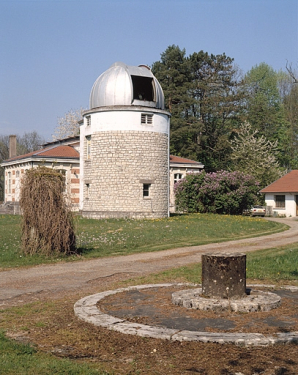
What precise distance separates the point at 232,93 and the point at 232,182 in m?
24.9

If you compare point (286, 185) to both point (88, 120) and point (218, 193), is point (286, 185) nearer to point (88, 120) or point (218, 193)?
point (218, 193)

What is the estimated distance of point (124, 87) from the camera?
105 feet

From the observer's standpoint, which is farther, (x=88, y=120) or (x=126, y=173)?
(x=88, y=120)

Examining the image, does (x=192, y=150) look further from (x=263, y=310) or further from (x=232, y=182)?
(x=263, y=310)

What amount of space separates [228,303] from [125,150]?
2431 centimetres

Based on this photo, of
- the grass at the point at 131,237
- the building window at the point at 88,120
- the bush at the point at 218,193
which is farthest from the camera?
the bush at the point at 218,193

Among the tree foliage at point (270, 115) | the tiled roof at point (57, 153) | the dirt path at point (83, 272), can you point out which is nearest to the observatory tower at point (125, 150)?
the tiled roof at point (57, 153)

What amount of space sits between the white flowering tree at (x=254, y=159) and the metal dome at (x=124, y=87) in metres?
20.8

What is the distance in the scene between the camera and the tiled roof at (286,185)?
42.2 metres

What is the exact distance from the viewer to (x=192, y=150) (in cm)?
5812

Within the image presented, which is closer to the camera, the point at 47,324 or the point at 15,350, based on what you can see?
the point at 15,350

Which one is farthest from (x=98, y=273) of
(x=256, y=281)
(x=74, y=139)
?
(x=74, y=139)

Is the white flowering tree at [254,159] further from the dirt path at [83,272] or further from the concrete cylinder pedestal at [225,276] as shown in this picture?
the concrete cylinder pedestal at [225,276]

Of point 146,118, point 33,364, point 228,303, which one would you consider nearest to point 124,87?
point 146,118
